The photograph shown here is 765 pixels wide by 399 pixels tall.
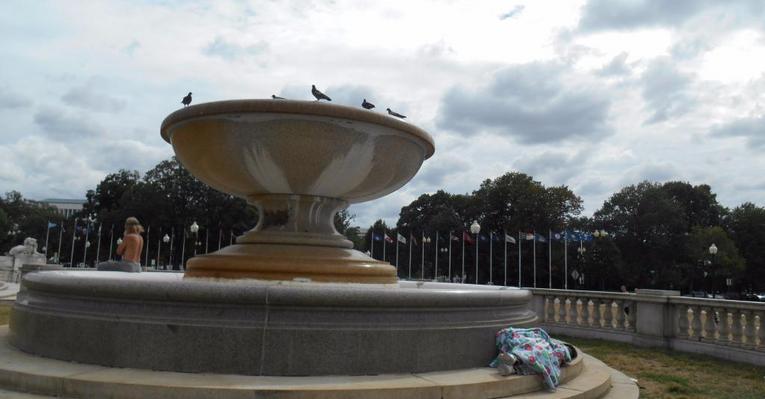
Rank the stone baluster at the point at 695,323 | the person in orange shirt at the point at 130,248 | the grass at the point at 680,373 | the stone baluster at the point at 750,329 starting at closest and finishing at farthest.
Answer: the grass at the point at 680,373 < the stone baluster at the point at 750,329 < the stone baluster at the point at 695,323 < the person in orange shirt at the point at 130,248

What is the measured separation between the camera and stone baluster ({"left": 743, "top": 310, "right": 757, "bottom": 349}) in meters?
10.2

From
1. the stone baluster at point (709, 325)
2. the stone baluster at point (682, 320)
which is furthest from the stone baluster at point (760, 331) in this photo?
the stone baluster at point (682, 320)

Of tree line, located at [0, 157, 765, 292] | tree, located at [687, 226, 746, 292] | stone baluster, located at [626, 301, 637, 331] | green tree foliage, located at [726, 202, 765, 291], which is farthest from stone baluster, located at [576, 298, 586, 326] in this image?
green tree foliage, located at [726, 202, 765, 291]

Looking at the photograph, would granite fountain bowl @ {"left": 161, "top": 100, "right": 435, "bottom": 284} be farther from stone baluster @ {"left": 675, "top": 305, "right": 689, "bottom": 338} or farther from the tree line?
the tree line

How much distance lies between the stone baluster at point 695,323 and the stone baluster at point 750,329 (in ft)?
3.15

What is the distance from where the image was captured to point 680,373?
28.9ft

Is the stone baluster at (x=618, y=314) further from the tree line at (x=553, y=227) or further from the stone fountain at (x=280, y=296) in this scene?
the tree line at (x=553, y=227)

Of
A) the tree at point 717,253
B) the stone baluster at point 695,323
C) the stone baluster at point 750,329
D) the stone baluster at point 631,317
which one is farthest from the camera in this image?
the tree at point 717,253

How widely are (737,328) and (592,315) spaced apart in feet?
11.2

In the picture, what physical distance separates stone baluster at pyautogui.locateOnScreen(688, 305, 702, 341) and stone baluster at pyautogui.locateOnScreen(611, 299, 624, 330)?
1633mm

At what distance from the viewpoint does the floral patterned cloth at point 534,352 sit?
5.37 m

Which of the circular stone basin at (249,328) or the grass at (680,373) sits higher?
the circular stone basin at (249,328)

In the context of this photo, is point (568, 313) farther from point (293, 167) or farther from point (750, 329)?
point (293, 167)

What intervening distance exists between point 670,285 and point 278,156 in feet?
203
